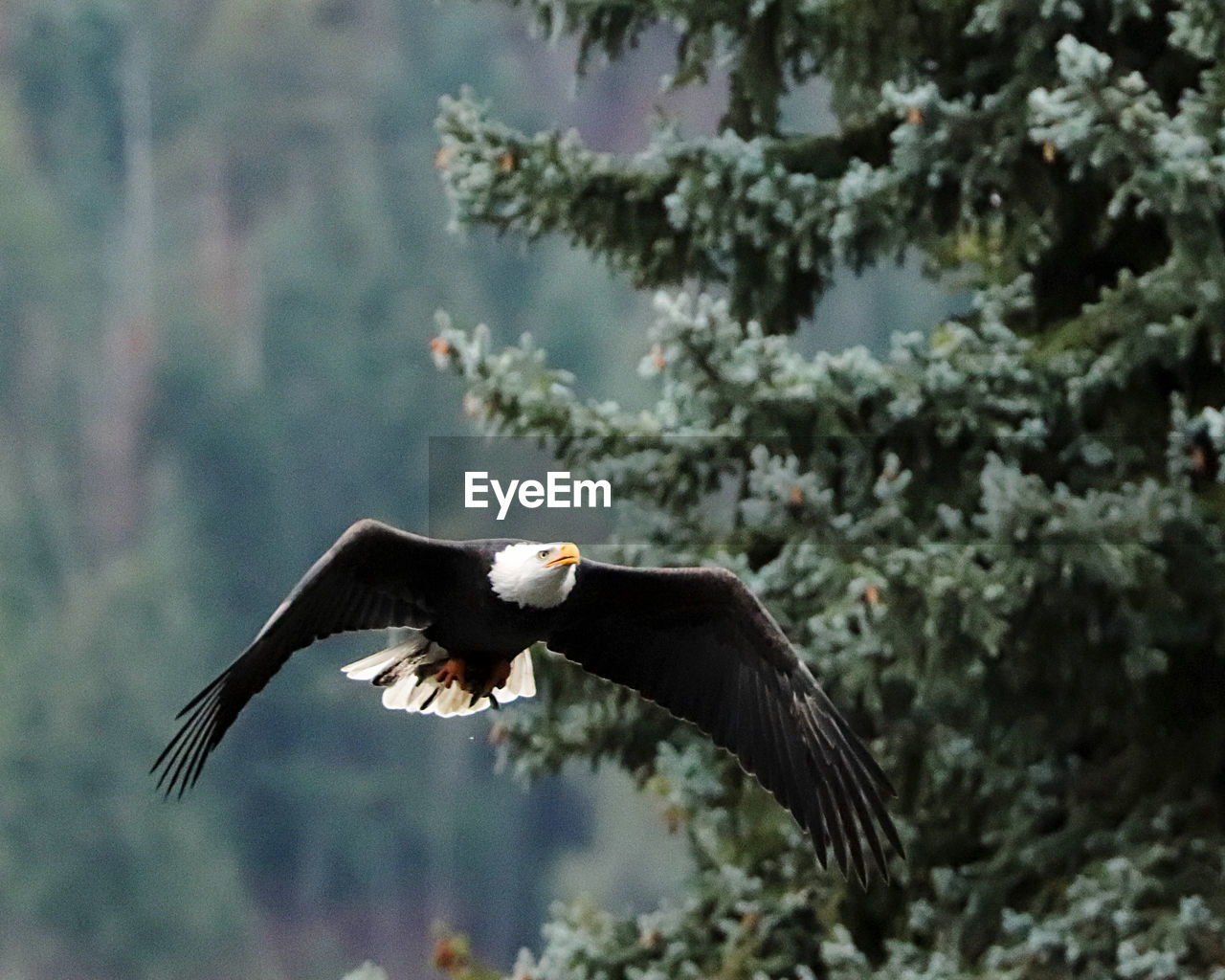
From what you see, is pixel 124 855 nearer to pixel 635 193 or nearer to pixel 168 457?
pixel 168 457

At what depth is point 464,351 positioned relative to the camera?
16.9ft

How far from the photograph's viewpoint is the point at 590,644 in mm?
4473

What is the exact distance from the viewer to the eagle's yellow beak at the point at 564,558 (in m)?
3.81

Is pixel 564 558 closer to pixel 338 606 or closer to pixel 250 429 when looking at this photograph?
pixel 338 606

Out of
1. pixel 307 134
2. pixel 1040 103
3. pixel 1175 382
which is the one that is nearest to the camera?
pixel 1040 103

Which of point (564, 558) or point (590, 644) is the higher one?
point (564, 558)

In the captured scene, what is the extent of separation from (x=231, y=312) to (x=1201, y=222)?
51.8ft

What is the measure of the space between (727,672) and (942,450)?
1079 millimetres

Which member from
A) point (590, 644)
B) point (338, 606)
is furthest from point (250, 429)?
point (338, 606)

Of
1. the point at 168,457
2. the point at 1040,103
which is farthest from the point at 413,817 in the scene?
the point at 1040,103

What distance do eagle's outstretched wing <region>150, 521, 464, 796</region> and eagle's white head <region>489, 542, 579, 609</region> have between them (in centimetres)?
14

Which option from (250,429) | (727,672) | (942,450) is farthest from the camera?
(250,429)

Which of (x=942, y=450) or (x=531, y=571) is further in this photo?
(x=942, y=450)

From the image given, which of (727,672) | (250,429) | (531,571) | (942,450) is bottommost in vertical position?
(250,429)
